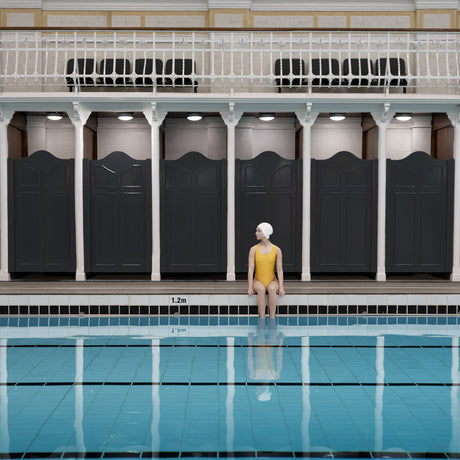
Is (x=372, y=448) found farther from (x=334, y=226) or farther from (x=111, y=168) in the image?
(x=111, y=168)

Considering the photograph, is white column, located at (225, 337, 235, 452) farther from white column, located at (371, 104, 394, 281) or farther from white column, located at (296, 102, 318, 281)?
white column, located at (371, 104, 394, 281)

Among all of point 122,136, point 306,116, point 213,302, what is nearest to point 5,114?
point 122,136

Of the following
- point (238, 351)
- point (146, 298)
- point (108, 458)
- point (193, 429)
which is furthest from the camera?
point (146, 298)

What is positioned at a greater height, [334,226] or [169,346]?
[334,226]

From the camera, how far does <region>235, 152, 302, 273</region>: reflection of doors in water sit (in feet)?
29.6

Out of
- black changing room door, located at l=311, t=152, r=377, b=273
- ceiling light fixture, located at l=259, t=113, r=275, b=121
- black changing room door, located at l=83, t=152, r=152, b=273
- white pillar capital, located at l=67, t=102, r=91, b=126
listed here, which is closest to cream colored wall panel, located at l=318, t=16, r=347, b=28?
ceiling light fixture, located at l=259, t=113, r=275, b=121

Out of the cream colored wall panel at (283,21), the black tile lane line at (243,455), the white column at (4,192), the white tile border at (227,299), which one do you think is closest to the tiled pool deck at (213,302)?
the white tile border at (227,299)

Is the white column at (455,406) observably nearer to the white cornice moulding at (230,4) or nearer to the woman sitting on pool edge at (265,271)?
the woman sitting on pool edge at (265,271)

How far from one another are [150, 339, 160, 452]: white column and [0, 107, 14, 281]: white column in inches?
148

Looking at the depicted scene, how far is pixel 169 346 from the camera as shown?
5895 mm

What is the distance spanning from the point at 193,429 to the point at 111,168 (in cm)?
594

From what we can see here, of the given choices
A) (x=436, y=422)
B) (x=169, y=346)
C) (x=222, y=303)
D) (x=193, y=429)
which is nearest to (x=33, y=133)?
(x=222, y=303)

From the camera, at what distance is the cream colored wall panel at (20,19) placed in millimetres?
11062

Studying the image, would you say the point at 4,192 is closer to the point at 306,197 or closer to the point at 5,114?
the point at 5,114
